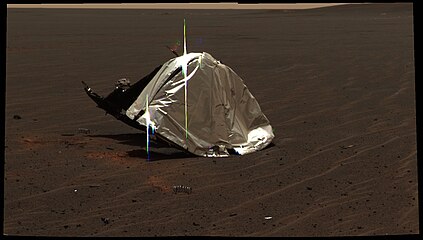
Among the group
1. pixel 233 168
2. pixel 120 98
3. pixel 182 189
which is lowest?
pixel 233 168

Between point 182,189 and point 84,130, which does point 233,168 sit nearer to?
point 182,189

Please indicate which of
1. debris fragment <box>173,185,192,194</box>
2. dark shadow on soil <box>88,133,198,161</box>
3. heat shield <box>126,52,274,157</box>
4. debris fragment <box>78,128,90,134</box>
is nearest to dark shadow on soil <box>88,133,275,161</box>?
dark shadow on soil <box>88,133,198,161</box>

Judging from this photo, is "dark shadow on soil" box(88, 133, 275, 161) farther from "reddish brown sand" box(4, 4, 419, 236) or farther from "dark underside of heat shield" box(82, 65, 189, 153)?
"dark underside of heat shield" box(82, 65, 189, 153)

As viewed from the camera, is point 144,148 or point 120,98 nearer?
point 144,148

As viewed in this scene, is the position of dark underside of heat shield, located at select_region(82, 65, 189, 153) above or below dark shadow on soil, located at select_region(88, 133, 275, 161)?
above

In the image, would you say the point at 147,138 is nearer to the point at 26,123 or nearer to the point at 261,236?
the point at 26,123

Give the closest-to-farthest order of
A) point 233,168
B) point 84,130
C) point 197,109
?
point 233,168, point 197,109, point 84,130

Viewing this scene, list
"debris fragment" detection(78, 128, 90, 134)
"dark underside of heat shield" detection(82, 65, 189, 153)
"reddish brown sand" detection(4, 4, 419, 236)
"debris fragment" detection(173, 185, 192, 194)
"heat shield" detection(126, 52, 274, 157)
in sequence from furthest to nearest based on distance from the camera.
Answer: "debris fragment" detection(78, 128, 90, 134) → "dark underside of heat shield" detection(82, 65, 189, 153) → "heat shield" detection(126, 52, 274, 157) → "debris fragment" detection(173, 185, 192, 194) → "reddish brown sand" detection(4, 4, 419, 236)

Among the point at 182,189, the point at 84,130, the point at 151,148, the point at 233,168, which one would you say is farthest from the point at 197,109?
the point at 84,130

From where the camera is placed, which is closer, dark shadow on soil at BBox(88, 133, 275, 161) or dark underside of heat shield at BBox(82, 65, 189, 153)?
dark shadow on soil at BBox(88, 133, 275, 161)

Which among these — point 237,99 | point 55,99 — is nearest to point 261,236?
point 237,99

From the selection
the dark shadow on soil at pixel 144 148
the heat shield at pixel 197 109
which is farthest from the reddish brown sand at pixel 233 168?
the heat shield at pixel 197 109
